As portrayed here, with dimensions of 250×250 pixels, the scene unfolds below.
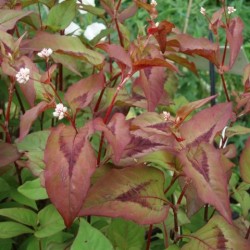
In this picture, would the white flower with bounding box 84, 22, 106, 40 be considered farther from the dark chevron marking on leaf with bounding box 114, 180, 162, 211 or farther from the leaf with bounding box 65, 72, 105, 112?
the dark chevron marking on leaf with bounding box 114, 180, 162, 211

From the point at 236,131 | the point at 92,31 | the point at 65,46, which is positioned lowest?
the point at 92,31

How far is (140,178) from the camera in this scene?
70 centimetres

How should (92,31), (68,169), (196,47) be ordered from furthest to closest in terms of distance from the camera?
(92,31), (196,47), (68,169)

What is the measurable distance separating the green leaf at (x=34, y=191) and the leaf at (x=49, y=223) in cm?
4

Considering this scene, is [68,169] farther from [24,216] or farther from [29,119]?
[24,216]

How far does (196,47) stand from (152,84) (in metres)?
0.14

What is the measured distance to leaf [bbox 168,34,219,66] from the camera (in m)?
0.86

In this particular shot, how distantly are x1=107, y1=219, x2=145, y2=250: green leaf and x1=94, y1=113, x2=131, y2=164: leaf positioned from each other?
0.64ft

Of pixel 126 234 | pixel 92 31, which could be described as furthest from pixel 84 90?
pixel 92 31

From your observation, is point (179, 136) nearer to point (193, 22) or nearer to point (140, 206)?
point (140, 206)

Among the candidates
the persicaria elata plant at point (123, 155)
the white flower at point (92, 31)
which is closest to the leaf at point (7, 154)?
the persicaria elata plant at point (123, 155)

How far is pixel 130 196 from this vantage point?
67cm

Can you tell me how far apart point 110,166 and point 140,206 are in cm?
9

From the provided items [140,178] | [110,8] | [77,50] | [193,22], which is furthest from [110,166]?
[193,22]
